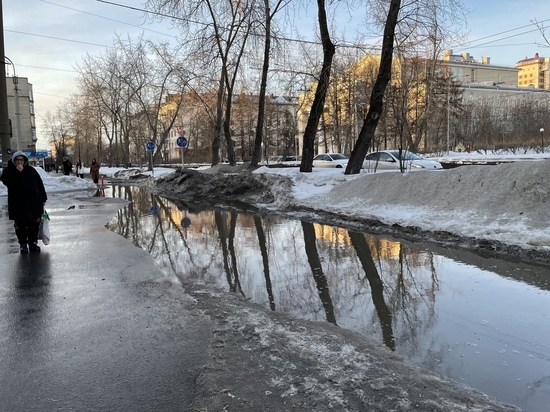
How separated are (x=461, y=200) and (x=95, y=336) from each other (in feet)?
28.3

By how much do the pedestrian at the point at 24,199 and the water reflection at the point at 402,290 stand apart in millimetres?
1987

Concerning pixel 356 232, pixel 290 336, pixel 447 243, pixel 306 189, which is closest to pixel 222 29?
pixel 306 189

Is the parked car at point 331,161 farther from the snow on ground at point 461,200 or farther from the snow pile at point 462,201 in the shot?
the snow pile at point 462,201

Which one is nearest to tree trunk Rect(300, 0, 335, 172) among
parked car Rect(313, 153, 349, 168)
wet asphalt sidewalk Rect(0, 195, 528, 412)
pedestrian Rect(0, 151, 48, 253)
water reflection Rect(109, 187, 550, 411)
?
water reflection Rect(109, 187, 550, 411)

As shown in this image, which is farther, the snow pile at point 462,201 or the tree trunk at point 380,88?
the tree trunk at point 380,88

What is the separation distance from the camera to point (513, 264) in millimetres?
7020

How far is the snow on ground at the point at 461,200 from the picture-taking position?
8.38 metres

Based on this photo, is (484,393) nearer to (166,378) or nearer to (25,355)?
(166,378)

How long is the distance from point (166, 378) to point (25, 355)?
1429 millimetres

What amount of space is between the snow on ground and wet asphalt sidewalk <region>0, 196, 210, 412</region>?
6.08 metres

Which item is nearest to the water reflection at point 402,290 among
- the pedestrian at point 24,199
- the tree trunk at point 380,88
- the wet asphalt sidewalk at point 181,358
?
the wet asphalt sidewalk at point 181,358

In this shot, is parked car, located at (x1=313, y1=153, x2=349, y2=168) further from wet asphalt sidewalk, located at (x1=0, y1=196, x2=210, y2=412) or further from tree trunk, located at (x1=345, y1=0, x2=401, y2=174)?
wet asphalt sidewalk, located at (x1=0, y1=196, x2=210, y2=412)

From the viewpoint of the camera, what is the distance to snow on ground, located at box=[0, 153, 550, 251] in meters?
8.38

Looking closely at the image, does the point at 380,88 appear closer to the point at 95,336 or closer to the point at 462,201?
the point at 462,201
